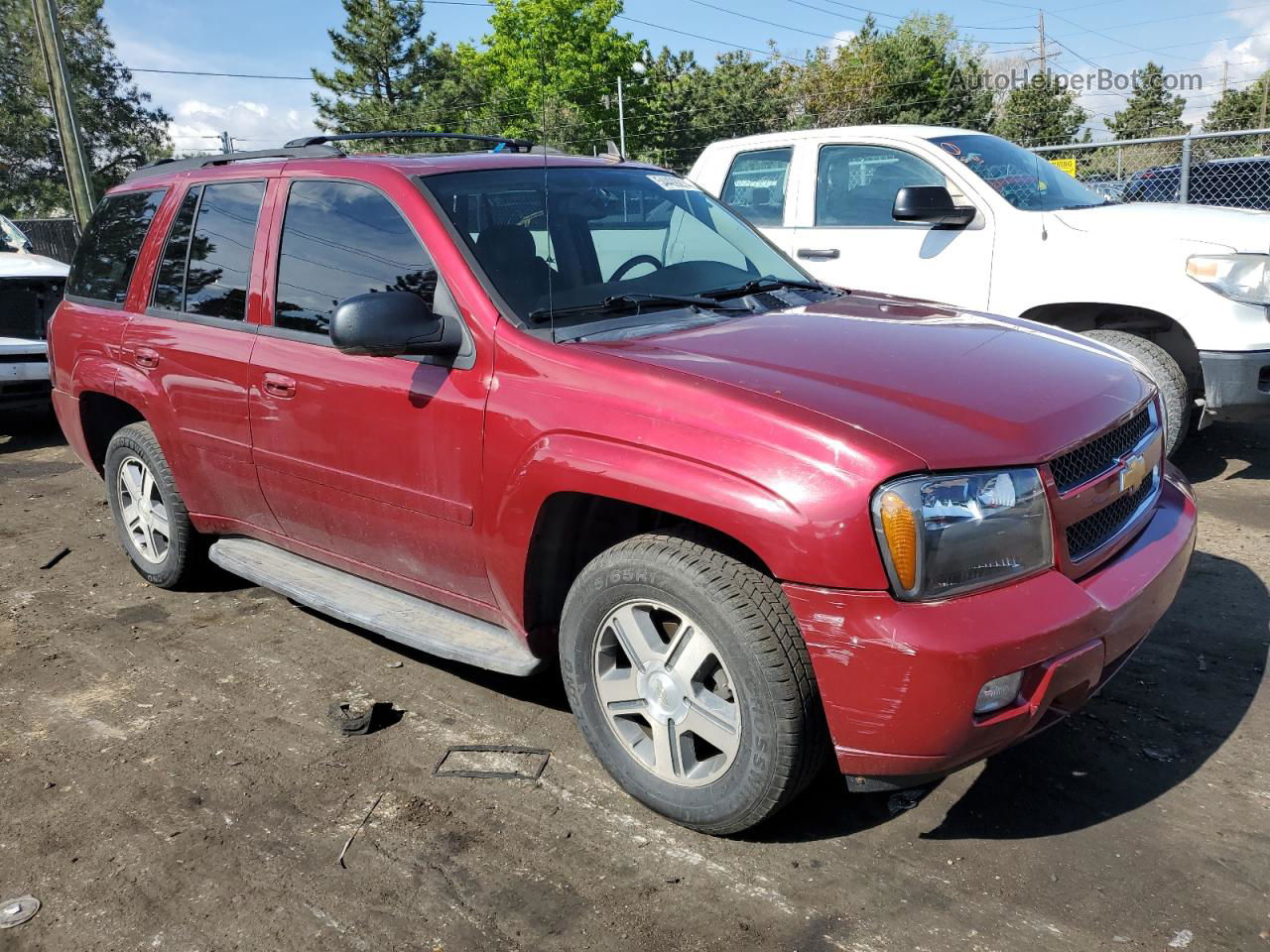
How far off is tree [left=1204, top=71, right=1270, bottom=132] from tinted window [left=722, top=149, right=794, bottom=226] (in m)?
43.8

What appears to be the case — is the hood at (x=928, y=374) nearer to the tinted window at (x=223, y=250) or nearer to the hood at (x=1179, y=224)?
the tinted window at (x=223, y=250)

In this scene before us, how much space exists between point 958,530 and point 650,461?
2.50ft

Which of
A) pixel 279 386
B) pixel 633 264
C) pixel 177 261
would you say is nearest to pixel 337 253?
pixel 279 386

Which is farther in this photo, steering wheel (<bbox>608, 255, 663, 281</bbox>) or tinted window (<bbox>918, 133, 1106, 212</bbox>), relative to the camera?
tinted window (<bbox>918, 133, 1106, 212</bbox>)

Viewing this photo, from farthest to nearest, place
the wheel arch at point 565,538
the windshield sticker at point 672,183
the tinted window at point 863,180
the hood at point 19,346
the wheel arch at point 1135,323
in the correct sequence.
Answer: the hood at point 19,346 → the tinted window at point 863,180 → the wheel arch at point 1135,323 → the windshield sticker at point 672,183 → the wheel arch at point 565,538

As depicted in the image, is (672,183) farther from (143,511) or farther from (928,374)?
(143,511)

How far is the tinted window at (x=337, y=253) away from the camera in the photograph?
340 centimetres

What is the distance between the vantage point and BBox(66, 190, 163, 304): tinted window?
4.68 metres

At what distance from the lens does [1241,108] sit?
47.7m

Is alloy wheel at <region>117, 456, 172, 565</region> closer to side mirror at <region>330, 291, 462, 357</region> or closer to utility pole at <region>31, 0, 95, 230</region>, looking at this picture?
side mirror at <region>330, 291, 462, 357</region>

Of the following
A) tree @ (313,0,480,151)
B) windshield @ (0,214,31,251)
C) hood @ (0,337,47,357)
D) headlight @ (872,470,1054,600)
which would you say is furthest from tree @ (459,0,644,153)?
headlight @ (872,470,1054,600)

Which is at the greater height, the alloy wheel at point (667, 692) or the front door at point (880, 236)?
the front door at point (880, 236)

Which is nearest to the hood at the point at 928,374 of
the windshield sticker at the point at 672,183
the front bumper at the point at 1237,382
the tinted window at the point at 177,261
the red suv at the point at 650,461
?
the red suv at the point at 650,461

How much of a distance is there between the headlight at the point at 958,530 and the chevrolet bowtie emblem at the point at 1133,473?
0.52 meters
